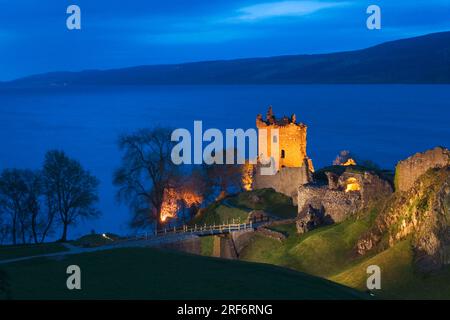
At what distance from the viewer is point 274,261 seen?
46469 millimetres

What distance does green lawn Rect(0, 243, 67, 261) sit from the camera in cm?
3688

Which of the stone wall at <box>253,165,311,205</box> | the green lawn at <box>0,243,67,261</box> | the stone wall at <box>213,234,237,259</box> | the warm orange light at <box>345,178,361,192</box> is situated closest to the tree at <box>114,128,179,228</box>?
the stone wall at <box>253,165,311,205</box>

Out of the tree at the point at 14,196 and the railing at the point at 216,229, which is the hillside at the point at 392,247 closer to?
the railing at the point at 216,229

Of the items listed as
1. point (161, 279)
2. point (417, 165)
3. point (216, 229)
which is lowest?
point (161, 279)

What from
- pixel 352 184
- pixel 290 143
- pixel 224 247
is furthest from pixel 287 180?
pixel 224 247

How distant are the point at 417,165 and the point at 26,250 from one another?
82.8 feet

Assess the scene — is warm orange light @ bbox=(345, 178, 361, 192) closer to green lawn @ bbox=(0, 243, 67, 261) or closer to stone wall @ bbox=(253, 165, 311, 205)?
stone wall @ bbox=(253, 165, 311, 205)

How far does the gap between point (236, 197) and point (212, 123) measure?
135 meters

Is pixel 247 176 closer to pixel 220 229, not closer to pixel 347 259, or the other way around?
pixel 220 229

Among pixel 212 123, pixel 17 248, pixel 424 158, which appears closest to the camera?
pixel 17 248

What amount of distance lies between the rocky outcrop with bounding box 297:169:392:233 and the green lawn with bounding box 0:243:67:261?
18.9 m

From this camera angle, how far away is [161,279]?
29.2 metres
